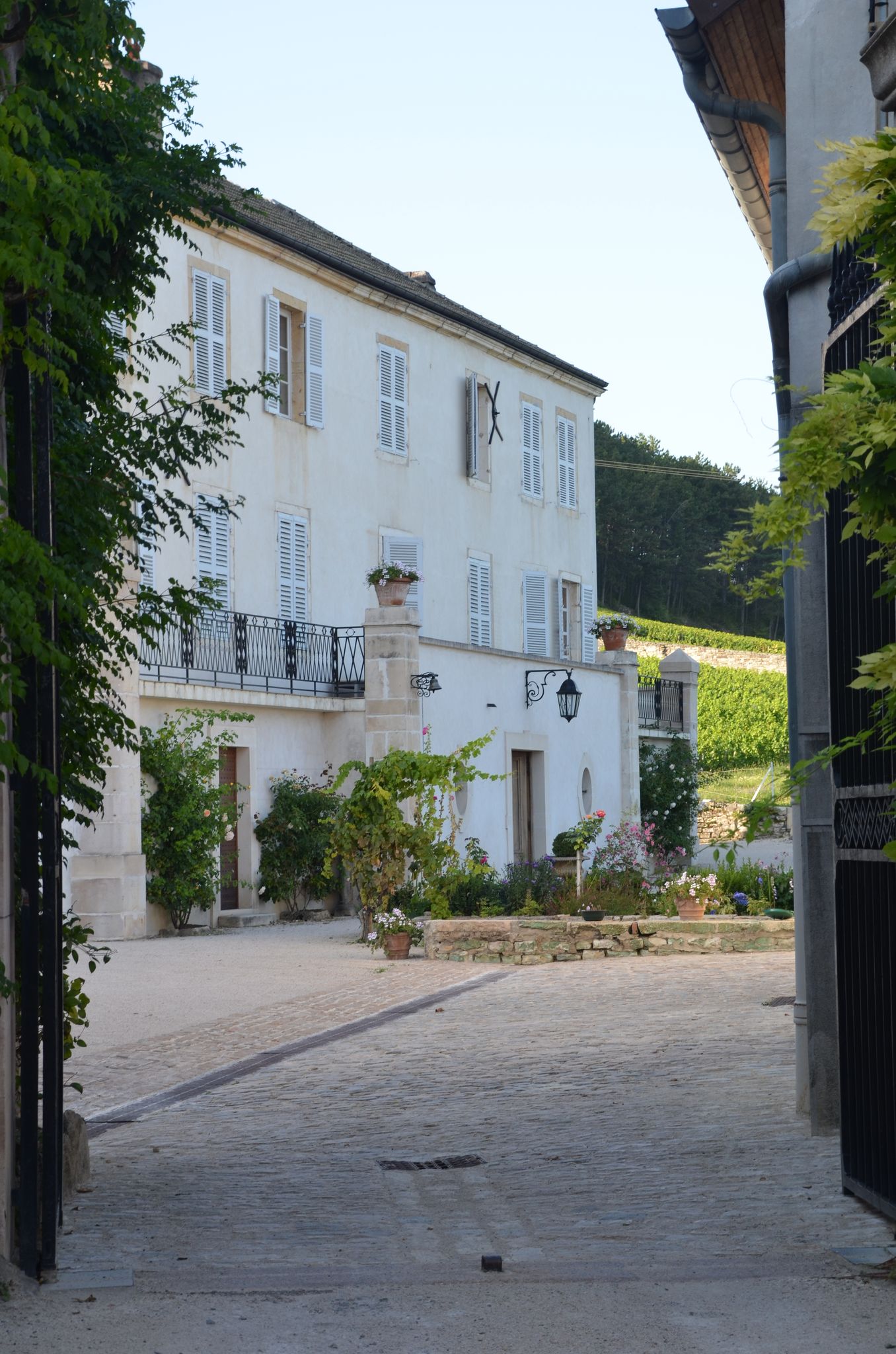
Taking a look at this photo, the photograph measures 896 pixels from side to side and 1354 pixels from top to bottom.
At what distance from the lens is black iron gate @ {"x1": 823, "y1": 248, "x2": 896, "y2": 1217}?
536 cm

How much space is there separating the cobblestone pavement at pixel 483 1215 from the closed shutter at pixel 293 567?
14249 mm

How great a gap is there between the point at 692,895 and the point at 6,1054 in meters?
12.7

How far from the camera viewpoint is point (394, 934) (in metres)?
16.2

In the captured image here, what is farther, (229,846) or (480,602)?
(480,602)

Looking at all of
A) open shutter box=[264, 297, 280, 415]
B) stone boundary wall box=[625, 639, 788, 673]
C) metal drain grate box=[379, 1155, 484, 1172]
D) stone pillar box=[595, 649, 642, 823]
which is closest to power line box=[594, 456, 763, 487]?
stone boundary wall box=[625, 639, 788, 673]

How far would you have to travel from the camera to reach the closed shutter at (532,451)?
96.9 feet

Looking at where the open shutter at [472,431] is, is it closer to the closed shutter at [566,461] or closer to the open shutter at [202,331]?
the closed shutter at [566,461]

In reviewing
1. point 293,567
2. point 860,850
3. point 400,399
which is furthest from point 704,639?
point 860,850

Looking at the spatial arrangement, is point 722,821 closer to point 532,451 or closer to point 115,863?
point 532,451

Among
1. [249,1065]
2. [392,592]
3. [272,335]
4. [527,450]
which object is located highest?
[272,335]

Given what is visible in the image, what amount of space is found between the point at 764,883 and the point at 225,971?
20.5ft

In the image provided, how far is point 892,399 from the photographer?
394cm

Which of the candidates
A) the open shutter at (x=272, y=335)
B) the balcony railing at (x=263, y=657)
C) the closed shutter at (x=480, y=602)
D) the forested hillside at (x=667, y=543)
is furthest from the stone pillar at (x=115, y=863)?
the forested hillside at (x=667, y=543)

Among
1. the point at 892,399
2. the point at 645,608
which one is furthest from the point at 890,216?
the point at 645,608
